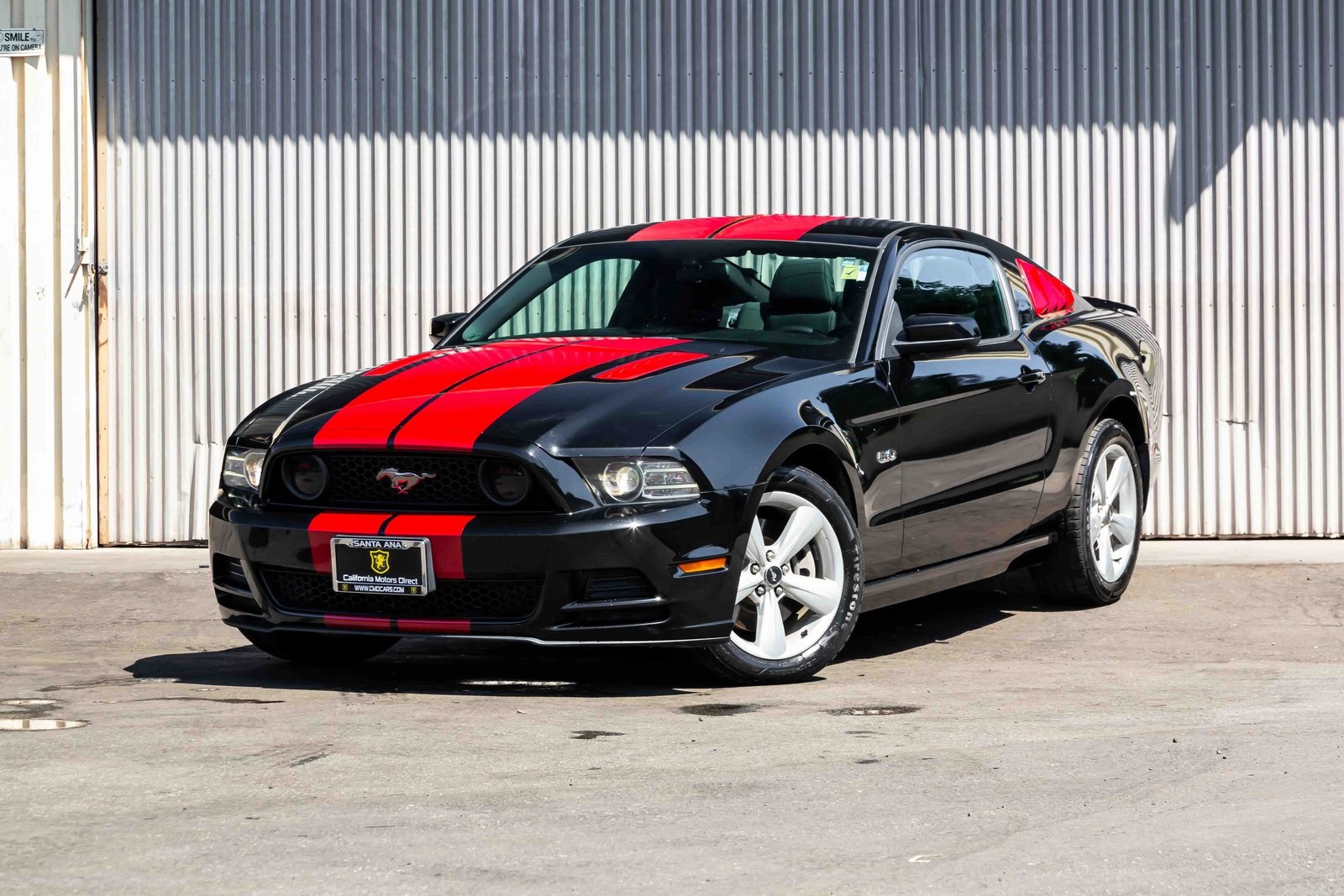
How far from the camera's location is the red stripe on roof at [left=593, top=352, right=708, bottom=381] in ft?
19.1

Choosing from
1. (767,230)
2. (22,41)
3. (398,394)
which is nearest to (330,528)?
(398,394)

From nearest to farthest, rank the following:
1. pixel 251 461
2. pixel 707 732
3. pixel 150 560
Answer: pixel 707 732 < pixel 251 461 < pixel 150 560

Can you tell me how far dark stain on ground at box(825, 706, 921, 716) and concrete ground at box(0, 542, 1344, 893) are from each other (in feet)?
0.06

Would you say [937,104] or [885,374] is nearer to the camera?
[885,374]

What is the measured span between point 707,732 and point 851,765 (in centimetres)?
54

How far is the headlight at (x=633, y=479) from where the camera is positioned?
5453 millimetres

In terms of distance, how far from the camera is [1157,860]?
377 centimetres

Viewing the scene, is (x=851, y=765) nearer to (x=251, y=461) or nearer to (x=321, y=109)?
(x=251, y=461)

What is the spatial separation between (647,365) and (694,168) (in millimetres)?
4605

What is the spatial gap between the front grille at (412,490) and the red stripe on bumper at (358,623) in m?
0.32

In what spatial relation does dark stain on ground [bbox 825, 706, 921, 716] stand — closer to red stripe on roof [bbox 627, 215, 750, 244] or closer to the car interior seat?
the car interior seat

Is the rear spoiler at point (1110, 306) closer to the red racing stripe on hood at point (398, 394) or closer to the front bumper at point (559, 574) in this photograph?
the red racing stripe on hood at point (398, 394)

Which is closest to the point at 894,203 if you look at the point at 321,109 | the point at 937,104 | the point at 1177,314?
the point at 937,104

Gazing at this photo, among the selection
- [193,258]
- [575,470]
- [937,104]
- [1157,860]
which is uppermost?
[937,104]
